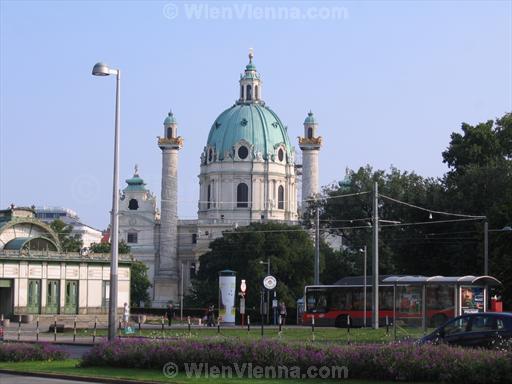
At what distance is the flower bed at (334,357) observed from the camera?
22125mm

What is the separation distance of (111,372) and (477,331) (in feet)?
30.9

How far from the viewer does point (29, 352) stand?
30.3 metres

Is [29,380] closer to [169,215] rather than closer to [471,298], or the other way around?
[471,298]

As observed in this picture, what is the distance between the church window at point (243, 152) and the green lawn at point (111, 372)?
5669 inches

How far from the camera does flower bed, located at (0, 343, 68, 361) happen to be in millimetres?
30089

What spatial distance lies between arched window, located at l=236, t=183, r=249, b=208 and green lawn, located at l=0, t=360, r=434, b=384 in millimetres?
143016

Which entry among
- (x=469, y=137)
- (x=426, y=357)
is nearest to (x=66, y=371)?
(x=426, y=357)

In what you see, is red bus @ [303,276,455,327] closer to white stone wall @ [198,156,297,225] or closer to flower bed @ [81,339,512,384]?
flower bed @ [81,339,512,384]

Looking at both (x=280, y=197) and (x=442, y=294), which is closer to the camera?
(x=442, y=294)

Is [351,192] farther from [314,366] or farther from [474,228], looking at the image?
[314,366]

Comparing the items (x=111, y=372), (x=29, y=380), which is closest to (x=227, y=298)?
(x=111, y=372)

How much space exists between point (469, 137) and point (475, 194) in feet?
31.0

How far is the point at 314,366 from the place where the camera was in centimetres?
2448

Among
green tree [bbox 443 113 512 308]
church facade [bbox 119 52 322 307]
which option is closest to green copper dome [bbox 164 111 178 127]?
church facade [bbox 119 52 322 307]
